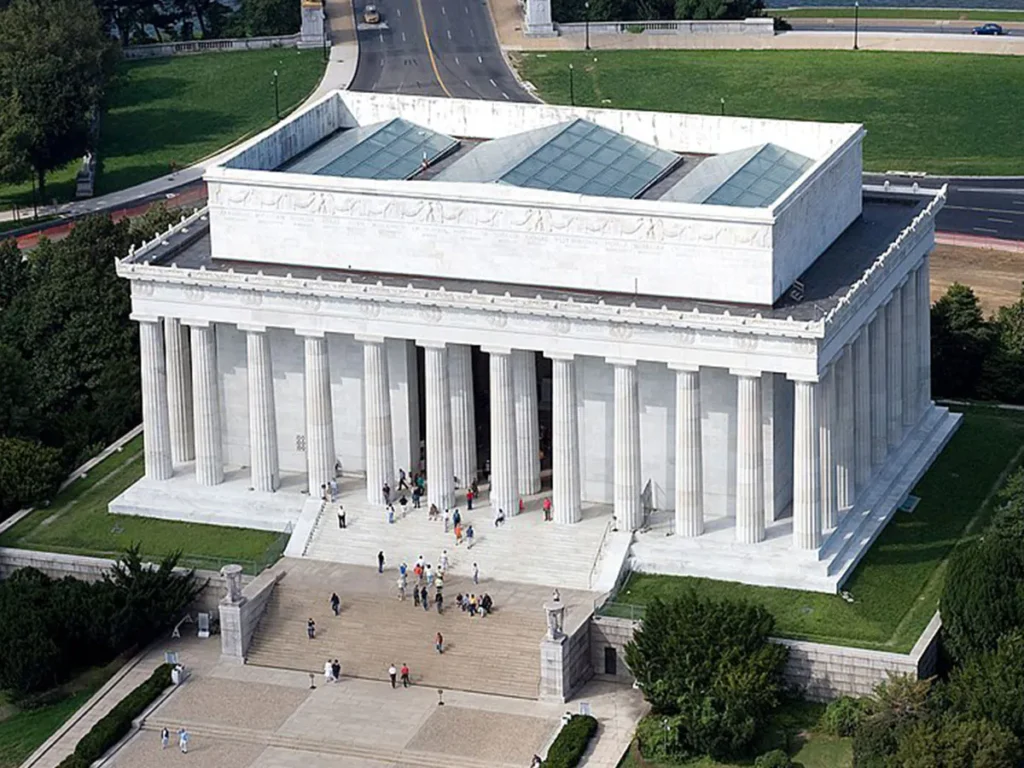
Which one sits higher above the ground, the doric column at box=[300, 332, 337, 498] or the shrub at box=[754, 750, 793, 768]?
the doric column at box=[300, 332, 337, 498]

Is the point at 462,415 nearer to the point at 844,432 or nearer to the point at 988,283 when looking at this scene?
the point at 844,432

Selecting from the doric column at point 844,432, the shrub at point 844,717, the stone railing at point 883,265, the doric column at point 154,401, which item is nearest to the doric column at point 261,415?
the doric column at point 154,401

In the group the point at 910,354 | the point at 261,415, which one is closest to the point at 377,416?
the point at 261,415

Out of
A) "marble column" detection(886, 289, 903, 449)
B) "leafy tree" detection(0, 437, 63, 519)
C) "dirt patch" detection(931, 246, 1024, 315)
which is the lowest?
"leafy tree" detection(0, 437, 63, 519)

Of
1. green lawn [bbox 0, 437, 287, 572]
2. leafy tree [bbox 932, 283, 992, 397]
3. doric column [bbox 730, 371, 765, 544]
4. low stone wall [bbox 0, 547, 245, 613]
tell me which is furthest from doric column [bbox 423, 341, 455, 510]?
leafy tree [bbox 932, 283, 992, 397]

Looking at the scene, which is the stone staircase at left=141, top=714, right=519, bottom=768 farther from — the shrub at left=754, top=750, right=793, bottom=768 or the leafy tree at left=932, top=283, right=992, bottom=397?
the leafy tree at left=932, top=283, right=992, bottom=397

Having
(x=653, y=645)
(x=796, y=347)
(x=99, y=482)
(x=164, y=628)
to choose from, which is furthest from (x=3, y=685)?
(x=796, y=347)

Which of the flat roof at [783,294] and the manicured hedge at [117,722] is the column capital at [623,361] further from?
the manicured hedge at [117,722]

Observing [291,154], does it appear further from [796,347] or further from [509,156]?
[796,347]
